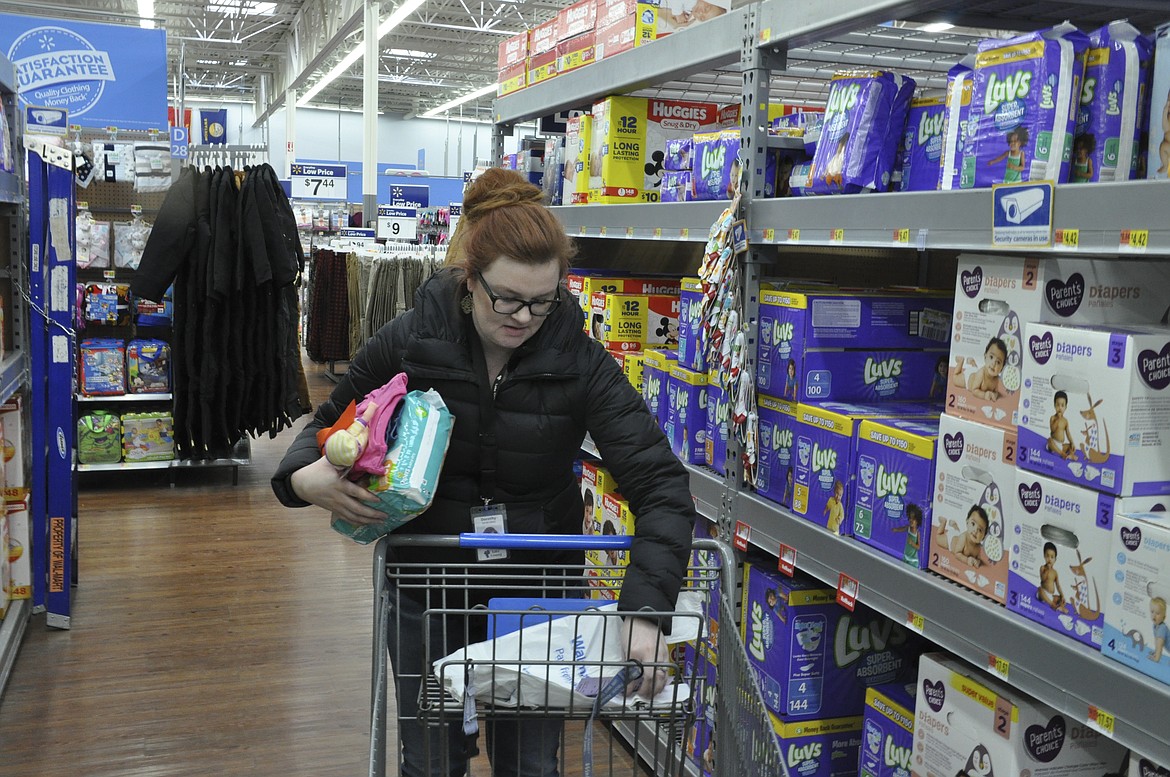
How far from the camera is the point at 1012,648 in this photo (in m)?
1.74

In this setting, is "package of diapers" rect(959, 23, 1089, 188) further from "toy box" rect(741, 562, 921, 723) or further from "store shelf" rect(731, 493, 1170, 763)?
"toy box" rect(741, 562, 921, 723)

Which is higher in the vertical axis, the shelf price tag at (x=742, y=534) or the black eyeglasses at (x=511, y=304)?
the black eyeglasses at (x=511, y=304)

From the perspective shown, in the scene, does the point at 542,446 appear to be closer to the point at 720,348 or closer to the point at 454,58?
the point at 720,348

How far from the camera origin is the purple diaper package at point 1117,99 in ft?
5.41

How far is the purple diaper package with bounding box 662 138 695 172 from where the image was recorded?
118 inches

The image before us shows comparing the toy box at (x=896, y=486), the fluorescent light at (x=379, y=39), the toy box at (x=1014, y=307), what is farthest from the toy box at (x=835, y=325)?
the fluorescent light at (x=379, y=39)

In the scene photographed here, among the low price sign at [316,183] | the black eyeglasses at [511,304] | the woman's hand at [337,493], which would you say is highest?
the low price sign at [316,183]

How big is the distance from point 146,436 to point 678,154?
16.0 ft

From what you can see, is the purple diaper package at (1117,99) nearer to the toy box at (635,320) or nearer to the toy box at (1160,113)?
the toy box at (1160,113)

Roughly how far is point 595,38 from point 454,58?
74.4ft

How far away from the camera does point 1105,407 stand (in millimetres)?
1596

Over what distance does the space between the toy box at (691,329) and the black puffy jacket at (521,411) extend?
32.6 inches

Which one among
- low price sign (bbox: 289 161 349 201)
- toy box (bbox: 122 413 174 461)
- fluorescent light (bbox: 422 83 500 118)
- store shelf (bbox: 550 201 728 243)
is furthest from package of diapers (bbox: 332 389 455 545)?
fluorescent light (bbox: 422 83 500 118)

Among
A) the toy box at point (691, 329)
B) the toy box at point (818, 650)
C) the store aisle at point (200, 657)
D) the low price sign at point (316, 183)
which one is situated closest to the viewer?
the toy box at point (818, 650)
